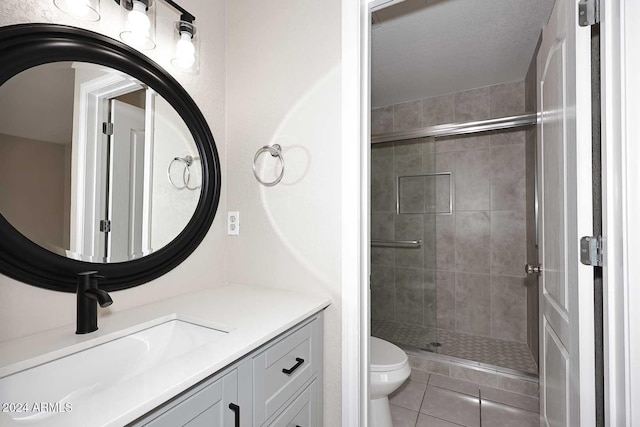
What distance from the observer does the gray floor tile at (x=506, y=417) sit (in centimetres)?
175

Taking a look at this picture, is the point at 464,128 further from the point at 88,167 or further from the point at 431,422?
the point at 88,167


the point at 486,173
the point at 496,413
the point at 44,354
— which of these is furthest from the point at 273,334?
the point at 486,173

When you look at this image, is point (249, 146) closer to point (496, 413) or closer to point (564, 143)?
point (564, 143)

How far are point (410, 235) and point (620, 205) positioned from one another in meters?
1.86

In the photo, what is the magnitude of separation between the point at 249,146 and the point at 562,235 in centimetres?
135

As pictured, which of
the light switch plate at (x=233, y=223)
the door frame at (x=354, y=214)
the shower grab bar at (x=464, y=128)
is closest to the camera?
the door frame at (x=354, y=214)

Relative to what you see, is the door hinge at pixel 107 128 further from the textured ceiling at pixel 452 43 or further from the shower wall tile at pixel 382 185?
the shower wall tile at pixel 382 185

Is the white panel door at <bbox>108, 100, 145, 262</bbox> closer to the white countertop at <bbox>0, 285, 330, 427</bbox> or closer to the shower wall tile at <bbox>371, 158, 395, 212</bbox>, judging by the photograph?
the white countertop at <bbox>0, 285, 330, 427</bbox>

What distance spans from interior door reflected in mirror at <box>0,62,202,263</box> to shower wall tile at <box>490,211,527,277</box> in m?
2.61

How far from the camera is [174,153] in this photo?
1279 mm

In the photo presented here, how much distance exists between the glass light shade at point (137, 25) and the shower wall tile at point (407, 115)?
2423 millimetres

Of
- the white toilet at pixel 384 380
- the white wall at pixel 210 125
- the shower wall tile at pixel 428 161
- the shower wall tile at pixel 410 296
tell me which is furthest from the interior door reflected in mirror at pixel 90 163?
the shower wall tile at pixel 410 296

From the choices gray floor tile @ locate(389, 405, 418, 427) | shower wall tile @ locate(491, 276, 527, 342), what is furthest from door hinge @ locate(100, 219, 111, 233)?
shower wall tile @ locate(491, 276, 527, 342)

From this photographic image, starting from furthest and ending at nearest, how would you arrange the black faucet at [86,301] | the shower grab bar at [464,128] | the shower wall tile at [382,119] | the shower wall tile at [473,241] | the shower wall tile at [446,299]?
the shower wall tile at [382,119], the shower wall tile at [446,299], the shower wall tile at [473,241], the shower grab bar at [464,128], the black faucet at [86,301]
